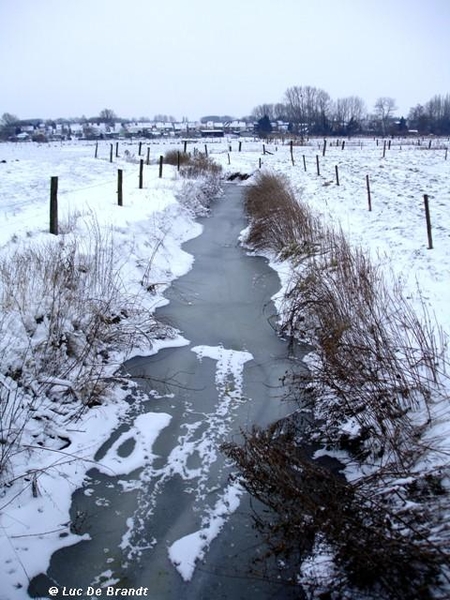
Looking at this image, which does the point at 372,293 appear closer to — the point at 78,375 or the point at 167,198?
the point at 78,375

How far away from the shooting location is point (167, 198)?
57.3ft

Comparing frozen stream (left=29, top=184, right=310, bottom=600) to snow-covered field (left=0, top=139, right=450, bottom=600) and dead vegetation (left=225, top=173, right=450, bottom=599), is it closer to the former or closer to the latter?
snow-covered field (left=0, top=139, right=450, bottom=600)

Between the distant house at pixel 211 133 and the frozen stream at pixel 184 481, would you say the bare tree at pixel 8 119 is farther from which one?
the frozen stream at pixel 184 481

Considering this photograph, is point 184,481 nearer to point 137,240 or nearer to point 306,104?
point 137,240

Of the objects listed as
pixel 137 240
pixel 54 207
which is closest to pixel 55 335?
pixel 54 207

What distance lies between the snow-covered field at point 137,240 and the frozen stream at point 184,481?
0.11 metres

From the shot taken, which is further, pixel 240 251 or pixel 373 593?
pixel 240 251

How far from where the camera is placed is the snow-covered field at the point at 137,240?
154 inches

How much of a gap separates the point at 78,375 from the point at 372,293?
4034 mm

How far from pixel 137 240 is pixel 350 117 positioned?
121m

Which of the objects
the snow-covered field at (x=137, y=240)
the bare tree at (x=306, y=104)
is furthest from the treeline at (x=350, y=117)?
the snow-covered field at (x=137, y=240)

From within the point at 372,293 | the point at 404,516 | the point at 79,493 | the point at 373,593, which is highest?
the point at 372,293

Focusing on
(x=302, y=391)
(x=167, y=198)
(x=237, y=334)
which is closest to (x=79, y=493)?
(x=302, y=391)

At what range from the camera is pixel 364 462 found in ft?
15.0
